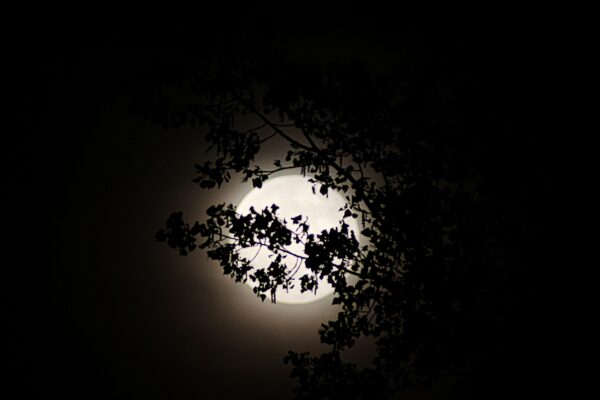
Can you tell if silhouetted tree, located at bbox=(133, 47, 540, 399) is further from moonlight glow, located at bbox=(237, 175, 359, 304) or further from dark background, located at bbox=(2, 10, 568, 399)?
moonlight glow, located at bbox=(237, 175, 359, 304)

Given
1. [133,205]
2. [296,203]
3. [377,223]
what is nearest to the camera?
[377,223]

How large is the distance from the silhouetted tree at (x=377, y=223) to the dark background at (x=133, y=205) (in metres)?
0.40

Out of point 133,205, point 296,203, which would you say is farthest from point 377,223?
point 133,205

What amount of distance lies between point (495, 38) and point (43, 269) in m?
3.96

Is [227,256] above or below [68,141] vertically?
below

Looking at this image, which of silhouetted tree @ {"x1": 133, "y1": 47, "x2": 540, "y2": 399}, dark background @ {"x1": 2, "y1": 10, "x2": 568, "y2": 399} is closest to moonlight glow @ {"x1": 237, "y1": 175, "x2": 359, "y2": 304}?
dark background @ {"x1": 2, "y1": 10, "x2": 568, "y2": 399}

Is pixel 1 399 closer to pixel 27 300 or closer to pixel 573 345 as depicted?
pixel 27 300

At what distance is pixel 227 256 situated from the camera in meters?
2.31

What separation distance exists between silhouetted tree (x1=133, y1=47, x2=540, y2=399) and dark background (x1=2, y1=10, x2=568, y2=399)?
15.6 inches

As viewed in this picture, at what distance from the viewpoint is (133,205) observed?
12.9 ft

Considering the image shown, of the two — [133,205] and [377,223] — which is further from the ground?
[133,205]

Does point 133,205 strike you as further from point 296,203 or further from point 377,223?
point 377,223

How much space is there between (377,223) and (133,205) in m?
2.33

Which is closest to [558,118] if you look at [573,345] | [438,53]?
[438,53]
